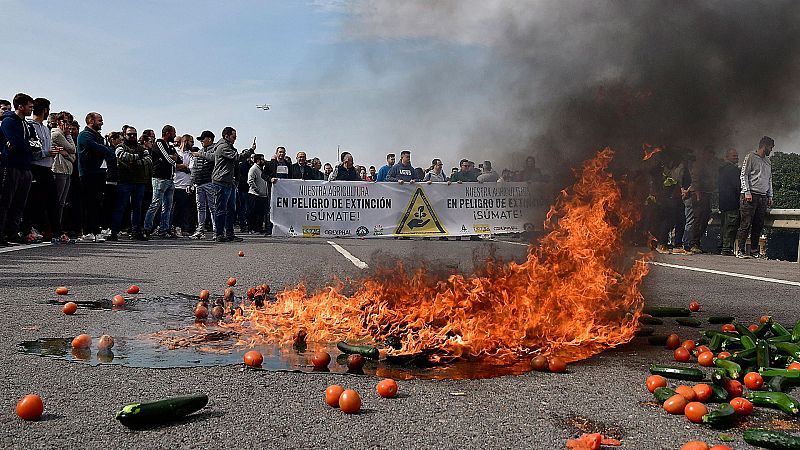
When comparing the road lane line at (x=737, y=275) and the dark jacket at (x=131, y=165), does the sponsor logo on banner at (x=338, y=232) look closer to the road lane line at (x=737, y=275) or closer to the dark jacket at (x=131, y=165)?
the dark jacket at (x=131, y=165)

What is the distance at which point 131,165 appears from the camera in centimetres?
1588

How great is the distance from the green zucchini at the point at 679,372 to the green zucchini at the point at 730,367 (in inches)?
6.5

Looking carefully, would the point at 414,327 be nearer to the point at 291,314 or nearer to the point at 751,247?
the point at 291,314

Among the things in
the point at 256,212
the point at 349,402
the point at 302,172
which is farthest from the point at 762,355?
the point at 302,172

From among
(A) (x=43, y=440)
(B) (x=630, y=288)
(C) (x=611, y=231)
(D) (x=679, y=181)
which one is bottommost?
(A) (x=43, y=440)

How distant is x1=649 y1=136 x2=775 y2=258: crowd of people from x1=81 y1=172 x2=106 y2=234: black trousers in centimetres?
1229

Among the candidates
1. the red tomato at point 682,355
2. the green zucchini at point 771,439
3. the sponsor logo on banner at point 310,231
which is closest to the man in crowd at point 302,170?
the sponsor logo on banner at point 310,231

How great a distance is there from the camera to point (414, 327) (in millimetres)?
5695

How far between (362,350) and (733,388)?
2.38 metres

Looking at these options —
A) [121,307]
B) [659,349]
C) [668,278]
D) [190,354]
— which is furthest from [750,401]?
[668,278]

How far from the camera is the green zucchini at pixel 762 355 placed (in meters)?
4.92

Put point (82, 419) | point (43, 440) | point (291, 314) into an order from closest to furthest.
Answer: point (43, 440) → point (82, 419) → point (291, 314)

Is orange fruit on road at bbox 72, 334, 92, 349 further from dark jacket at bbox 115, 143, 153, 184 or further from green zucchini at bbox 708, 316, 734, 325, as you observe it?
dark jacket at bbox 115, 143, 153, 184

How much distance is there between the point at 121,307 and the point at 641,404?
508 centimetres
